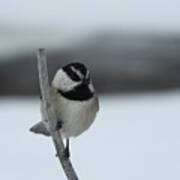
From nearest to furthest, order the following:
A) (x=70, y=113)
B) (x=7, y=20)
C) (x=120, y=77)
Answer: (x=70, y=113)
(x=120, y=77)
(x=7, y=20)

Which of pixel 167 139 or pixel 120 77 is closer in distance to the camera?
pixel 167 139

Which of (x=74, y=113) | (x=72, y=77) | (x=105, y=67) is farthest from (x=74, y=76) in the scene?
(x=105, y=67)

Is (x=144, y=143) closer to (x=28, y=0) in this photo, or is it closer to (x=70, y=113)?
(x=70, y=113)

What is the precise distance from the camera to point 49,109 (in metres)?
1.48

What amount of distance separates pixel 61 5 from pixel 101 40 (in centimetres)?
87

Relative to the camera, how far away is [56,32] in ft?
16.7

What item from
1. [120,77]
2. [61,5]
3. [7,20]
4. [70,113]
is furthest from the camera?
[61,5]

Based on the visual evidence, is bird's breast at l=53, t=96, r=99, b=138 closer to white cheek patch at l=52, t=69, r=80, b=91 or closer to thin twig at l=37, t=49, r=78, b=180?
white cheek patch at l=52, t=69, r=80, b=91

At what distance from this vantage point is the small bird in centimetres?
169

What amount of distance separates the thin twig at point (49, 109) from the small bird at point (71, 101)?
18 cm

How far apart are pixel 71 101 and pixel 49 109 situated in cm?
29

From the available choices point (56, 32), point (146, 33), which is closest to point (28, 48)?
point (56, 32)

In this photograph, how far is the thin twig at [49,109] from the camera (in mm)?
1386

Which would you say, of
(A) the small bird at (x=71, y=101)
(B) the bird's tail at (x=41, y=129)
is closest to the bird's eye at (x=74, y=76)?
(A) the small bird at (x=71, y=101)
